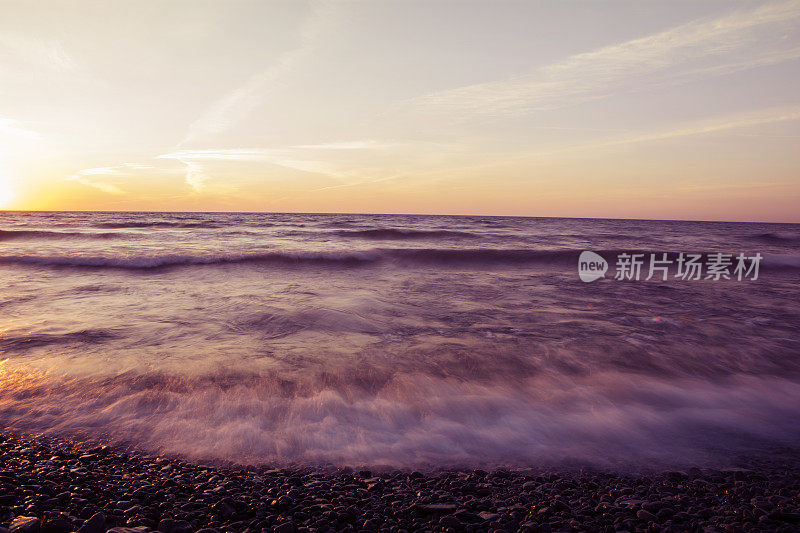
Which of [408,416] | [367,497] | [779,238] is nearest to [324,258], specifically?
[408,416]

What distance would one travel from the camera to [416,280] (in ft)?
34.7

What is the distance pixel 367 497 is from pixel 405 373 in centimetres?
193

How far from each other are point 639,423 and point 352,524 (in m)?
2.61

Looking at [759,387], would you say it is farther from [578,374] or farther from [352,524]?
[352,524]

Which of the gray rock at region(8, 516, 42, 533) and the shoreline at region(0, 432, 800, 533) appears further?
the shoreline at region(0, 432, 800, 533)

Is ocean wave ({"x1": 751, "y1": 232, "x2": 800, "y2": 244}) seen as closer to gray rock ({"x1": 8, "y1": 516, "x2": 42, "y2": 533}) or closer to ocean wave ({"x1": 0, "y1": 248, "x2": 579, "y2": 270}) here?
ocean wave ({"x1": 0, "y1": 248, "x2": 579, "y2": 270})

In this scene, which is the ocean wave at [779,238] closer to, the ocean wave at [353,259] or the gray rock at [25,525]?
the ocean wave at [353,259]

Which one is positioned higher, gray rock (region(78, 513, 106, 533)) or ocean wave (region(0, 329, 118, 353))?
gray rock (region(78, 513, 106, 533))

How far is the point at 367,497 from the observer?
2.20 metres

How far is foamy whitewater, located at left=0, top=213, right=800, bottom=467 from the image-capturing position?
9.48 feet

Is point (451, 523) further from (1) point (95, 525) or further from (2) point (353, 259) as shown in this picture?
(2) point (353, 259)

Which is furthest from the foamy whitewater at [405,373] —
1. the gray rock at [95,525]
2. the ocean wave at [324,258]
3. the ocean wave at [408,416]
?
the ocean wave at [324,258]

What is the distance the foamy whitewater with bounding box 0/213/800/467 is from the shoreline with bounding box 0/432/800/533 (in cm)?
20

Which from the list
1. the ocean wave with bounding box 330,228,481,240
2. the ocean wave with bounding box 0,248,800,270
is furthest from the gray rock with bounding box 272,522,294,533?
the ocean wave with bounding box 330,228,481,240
